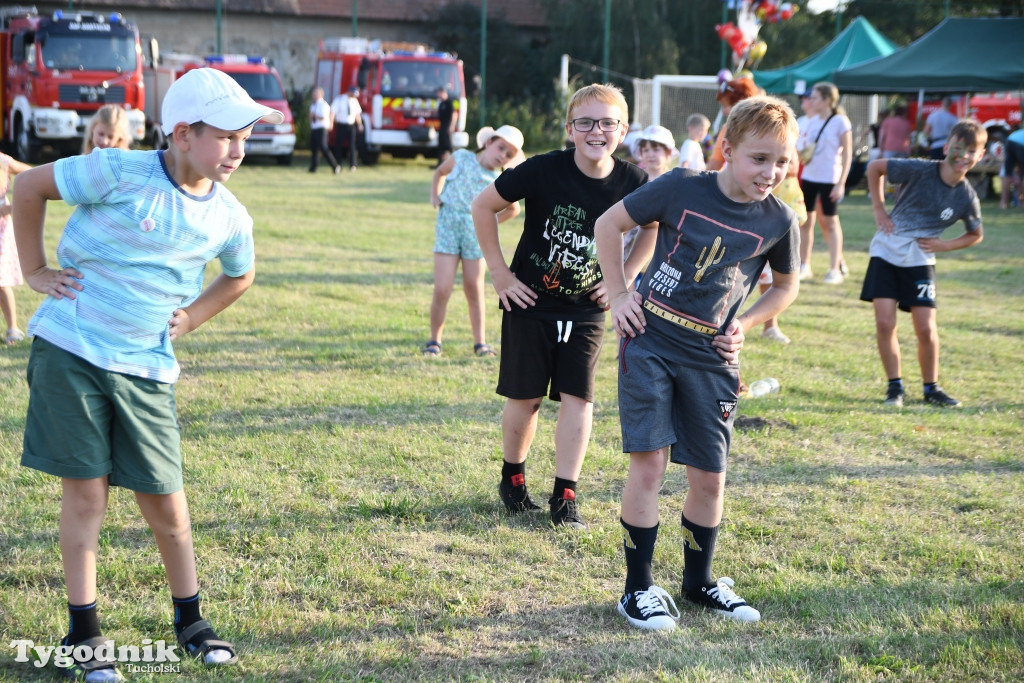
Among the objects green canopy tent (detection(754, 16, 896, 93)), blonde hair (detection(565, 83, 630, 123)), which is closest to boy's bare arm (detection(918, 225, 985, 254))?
blonde hair (detection(565, 83, 630, 123))

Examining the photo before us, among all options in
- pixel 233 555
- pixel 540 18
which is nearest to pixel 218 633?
pixel 233 555

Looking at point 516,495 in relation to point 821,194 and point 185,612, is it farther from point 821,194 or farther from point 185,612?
point 821,194

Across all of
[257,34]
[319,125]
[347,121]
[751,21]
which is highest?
[257,34]

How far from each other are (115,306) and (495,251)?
70.9 inches

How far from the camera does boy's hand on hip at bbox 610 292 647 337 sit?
366 cm

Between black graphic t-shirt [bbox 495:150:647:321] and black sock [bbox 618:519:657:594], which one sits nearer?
black sock [bbox 618:519:657:594]

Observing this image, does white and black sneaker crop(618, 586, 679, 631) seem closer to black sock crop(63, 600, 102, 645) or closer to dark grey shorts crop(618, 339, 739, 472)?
dark grey shorts crop(618, 339, 739, 472)

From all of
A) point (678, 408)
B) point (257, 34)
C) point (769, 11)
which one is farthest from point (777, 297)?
point (257, 34)

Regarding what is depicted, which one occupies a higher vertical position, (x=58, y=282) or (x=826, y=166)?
(x=826, y=166)

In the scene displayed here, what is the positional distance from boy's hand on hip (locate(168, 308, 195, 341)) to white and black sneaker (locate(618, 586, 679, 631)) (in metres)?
1.80

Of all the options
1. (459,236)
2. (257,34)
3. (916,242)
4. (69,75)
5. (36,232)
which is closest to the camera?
(36,232)

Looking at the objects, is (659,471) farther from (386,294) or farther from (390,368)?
(386,294)

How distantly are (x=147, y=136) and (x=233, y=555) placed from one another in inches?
1026

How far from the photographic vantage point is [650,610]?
366cm
